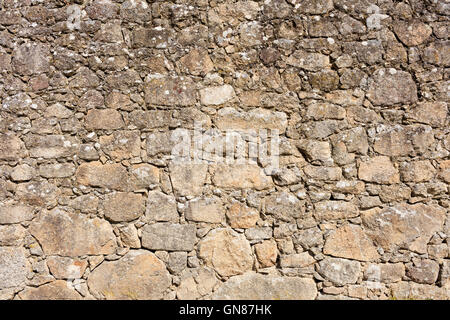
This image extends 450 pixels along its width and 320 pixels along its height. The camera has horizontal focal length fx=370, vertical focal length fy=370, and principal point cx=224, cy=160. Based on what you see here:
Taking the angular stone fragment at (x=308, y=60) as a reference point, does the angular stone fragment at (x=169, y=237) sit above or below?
below

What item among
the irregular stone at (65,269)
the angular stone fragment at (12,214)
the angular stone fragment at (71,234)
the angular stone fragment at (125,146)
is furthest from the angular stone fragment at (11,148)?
the irregular stone at (65,269)

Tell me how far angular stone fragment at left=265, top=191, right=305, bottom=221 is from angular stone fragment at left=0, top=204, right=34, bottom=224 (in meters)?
1.83

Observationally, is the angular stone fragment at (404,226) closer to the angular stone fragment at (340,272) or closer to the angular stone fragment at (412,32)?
the angular stone fragment at (340,272)

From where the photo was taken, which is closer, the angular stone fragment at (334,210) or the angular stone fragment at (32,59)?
the angular stone fragment at (334,210)

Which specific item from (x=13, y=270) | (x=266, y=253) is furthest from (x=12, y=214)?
(x=266, y=253)

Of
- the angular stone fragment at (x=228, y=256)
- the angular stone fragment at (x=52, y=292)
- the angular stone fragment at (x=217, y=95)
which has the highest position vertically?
the angular stone fragment at (x=217, y=95)

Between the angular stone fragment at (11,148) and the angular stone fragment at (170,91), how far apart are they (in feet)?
3.36

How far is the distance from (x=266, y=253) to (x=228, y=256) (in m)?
0.28

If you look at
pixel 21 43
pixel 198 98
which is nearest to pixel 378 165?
pixel 198 98

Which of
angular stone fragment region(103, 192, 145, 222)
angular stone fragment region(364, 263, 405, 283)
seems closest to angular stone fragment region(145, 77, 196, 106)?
angular stone fragment region(103, 192, 145, 222)

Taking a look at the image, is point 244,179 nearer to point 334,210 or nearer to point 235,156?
point 235,156

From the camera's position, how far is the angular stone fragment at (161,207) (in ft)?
9.14

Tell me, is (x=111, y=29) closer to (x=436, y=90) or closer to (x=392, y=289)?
(x=436, y=90)

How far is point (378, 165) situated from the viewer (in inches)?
110
